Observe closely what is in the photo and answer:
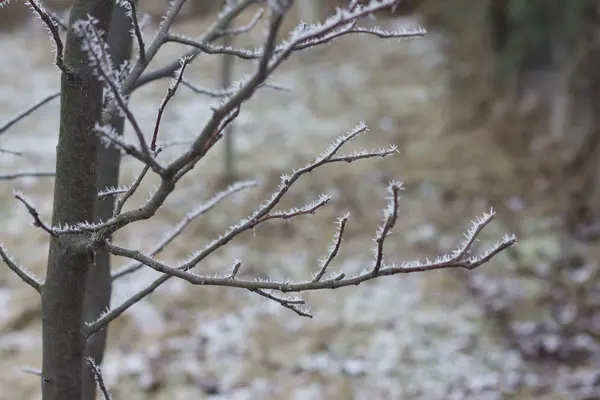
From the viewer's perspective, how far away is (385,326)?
3.84 m

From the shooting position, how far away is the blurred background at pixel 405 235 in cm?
338

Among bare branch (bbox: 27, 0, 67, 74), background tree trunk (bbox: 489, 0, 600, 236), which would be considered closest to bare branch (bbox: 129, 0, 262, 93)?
bare branch (bbox: 27, 0, 67, 74)

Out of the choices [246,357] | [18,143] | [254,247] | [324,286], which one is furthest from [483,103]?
[324,286]

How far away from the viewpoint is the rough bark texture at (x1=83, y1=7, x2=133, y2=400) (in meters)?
1.67

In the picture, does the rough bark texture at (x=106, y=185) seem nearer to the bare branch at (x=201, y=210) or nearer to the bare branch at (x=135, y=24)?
the bare branch at (x=201, y=210)

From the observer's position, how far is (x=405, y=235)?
192 inches

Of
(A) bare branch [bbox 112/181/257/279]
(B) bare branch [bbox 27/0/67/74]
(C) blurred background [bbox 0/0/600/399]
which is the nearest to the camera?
(B) bare branch [bbox 27/0/67/74]

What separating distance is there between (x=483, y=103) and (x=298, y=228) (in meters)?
2.78

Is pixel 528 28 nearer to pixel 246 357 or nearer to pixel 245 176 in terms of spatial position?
pixel 245 176

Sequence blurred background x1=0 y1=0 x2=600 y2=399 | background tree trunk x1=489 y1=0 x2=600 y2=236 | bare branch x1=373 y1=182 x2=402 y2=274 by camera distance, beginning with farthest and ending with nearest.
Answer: background tree trunk x1=489 y1=0 x2=600 y2=236 < blurred background x1=0 y1=0 x2=600 y2=399 < bare branch x1=373 y1=182 x2=402 y2=274

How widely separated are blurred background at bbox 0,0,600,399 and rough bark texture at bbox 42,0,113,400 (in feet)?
1.85

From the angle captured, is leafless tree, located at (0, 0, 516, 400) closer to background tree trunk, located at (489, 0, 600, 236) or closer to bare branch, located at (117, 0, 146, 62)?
bare branch, located at (117, 0, 146, 62)

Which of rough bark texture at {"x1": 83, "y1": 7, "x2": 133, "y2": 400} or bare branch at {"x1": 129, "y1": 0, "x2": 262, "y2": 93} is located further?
rough bark texture at {"x1": 83, "y1": 7, "x2": 133, "y2": 400}

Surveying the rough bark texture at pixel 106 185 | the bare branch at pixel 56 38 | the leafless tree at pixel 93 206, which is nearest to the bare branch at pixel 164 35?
the leafless tree at pixel 93 206
